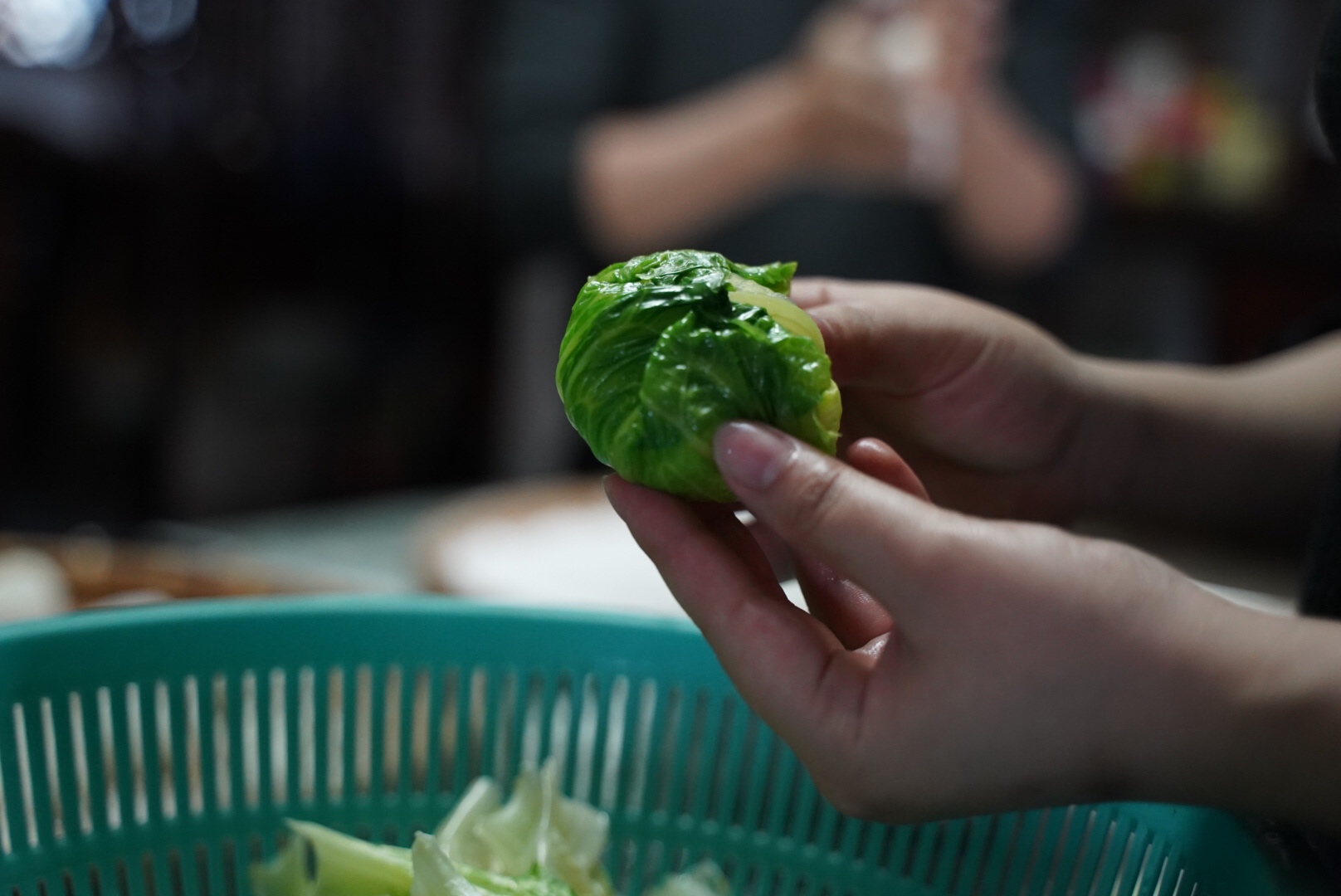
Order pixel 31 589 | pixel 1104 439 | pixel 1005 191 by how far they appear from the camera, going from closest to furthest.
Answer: pixel 1104 439 → pixel 31 589 → pixel 1005 191

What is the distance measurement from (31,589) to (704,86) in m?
2.11

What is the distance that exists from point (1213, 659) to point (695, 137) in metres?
2.19

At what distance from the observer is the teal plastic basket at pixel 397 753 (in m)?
1.05

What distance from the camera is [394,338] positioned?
4855 millimetres

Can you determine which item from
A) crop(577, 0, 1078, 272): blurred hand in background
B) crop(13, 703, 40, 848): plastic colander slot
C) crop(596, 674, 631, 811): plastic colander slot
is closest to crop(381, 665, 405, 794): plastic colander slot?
crop(596, 674, 631, 811): plastic colander slot

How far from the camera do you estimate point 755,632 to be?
0.71m

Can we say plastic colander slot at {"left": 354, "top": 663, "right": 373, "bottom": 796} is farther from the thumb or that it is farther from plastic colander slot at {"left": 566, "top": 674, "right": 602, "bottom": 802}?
the thumb

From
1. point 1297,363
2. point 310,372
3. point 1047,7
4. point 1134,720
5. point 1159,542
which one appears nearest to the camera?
point 1134,720

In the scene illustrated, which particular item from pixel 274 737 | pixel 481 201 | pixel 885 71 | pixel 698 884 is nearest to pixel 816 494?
pixel 698 884

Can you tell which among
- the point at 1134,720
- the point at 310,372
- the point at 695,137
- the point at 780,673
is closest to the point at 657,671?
the point at 780,673

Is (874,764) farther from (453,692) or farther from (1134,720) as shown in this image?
(453,692)

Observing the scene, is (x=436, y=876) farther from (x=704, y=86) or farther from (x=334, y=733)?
(x=704, y=86)

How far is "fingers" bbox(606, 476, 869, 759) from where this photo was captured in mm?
693

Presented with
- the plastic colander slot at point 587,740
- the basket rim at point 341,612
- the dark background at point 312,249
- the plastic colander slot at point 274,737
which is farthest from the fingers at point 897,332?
the dark background at point 312,249
